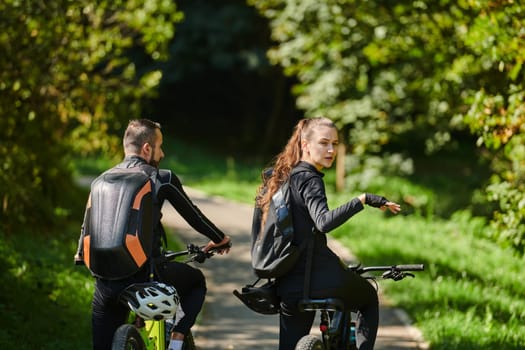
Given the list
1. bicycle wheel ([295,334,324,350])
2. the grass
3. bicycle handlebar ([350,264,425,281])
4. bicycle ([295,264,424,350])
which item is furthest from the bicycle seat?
the grass

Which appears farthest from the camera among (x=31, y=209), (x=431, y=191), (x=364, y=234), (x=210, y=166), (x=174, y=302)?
(x=210, y=166)

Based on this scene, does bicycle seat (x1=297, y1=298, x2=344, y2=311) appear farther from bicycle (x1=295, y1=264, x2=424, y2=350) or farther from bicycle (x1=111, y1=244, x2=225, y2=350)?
bicycle (x1=111, y1=244, x2=225, y2=350)

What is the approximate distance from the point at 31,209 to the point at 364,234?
5724 millimetres

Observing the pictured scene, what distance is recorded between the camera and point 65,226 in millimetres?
12469

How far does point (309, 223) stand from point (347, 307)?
53 centimetres

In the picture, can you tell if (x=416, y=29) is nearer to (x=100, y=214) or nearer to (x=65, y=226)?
(x=65, y=226)

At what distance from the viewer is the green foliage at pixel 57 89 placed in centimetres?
1124

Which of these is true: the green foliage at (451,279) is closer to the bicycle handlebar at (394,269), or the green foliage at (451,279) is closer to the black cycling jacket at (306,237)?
the bicycle handlebar at (394,269)

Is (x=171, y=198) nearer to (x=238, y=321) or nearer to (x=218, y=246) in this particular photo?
A: (x=218, y=246)

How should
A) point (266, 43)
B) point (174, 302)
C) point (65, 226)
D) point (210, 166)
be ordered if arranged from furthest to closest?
point (266, 43), point (210, 166), point (65, 226), point (174, 302)

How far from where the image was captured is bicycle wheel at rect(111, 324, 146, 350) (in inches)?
177

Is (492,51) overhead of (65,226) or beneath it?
overhead

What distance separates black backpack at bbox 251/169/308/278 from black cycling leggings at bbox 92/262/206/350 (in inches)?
22.9

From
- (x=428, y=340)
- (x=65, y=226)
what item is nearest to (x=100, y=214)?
(x=428, y=340)
